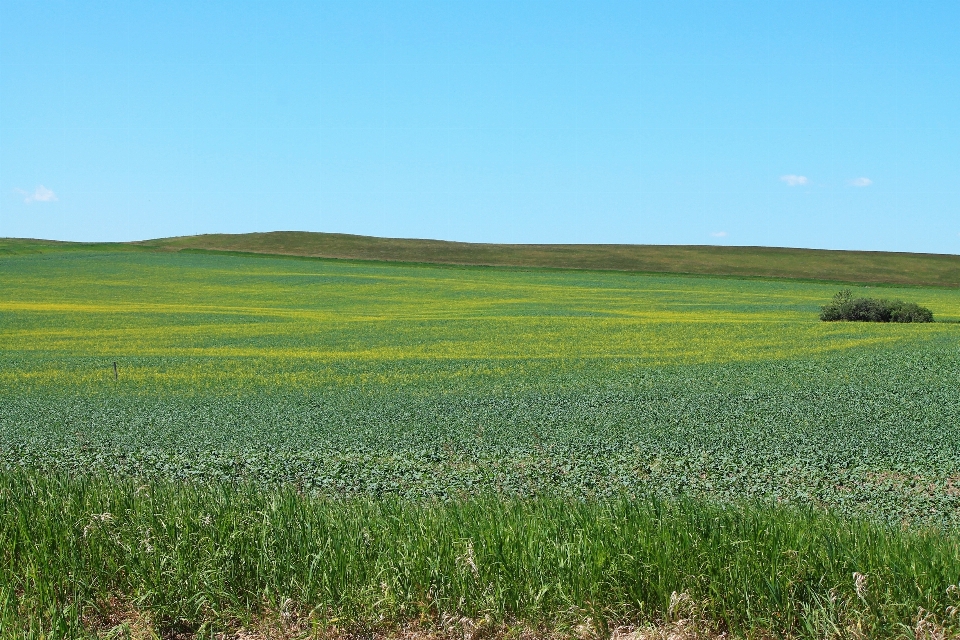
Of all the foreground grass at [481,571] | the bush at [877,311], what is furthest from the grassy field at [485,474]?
the bush at [877,311]

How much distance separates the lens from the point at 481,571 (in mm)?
6230

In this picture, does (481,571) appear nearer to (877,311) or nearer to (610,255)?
(877,311)

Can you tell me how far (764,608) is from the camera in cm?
584

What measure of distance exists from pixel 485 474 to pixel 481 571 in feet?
18.4

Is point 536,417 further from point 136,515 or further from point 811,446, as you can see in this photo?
point 136,515

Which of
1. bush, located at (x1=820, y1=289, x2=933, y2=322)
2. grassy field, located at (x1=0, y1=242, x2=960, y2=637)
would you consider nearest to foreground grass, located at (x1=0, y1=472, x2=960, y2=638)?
grassy field, located at (x1=0, y1=242, x2=960, y2=637)

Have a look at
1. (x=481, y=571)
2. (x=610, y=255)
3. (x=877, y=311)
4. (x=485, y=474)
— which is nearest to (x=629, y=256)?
(x=610, y=255)

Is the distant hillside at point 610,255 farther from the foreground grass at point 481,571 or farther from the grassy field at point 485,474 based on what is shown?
the foreground grass at point 481,571

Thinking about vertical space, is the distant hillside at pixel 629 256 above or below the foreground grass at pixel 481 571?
above

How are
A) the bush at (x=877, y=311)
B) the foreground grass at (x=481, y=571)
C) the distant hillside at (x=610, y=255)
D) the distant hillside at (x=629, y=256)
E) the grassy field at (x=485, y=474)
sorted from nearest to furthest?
the foreground grass at (x=481, y=571) < the grassy field at (x=485, y=474) < the bush at (x=877, y=311) < the distant hillside at (x=629, y=256) < the distant hillside at (x=610, y=255)

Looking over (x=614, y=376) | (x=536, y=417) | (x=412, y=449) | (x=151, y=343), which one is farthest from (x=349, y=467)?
(x=151, y=343)

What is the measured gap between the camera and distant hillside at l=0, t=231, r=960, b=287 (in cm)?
7875

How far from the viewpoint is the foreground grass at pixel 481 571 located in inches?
→ 230

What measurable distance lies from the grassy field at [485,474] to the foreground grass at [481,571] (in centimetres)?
2
